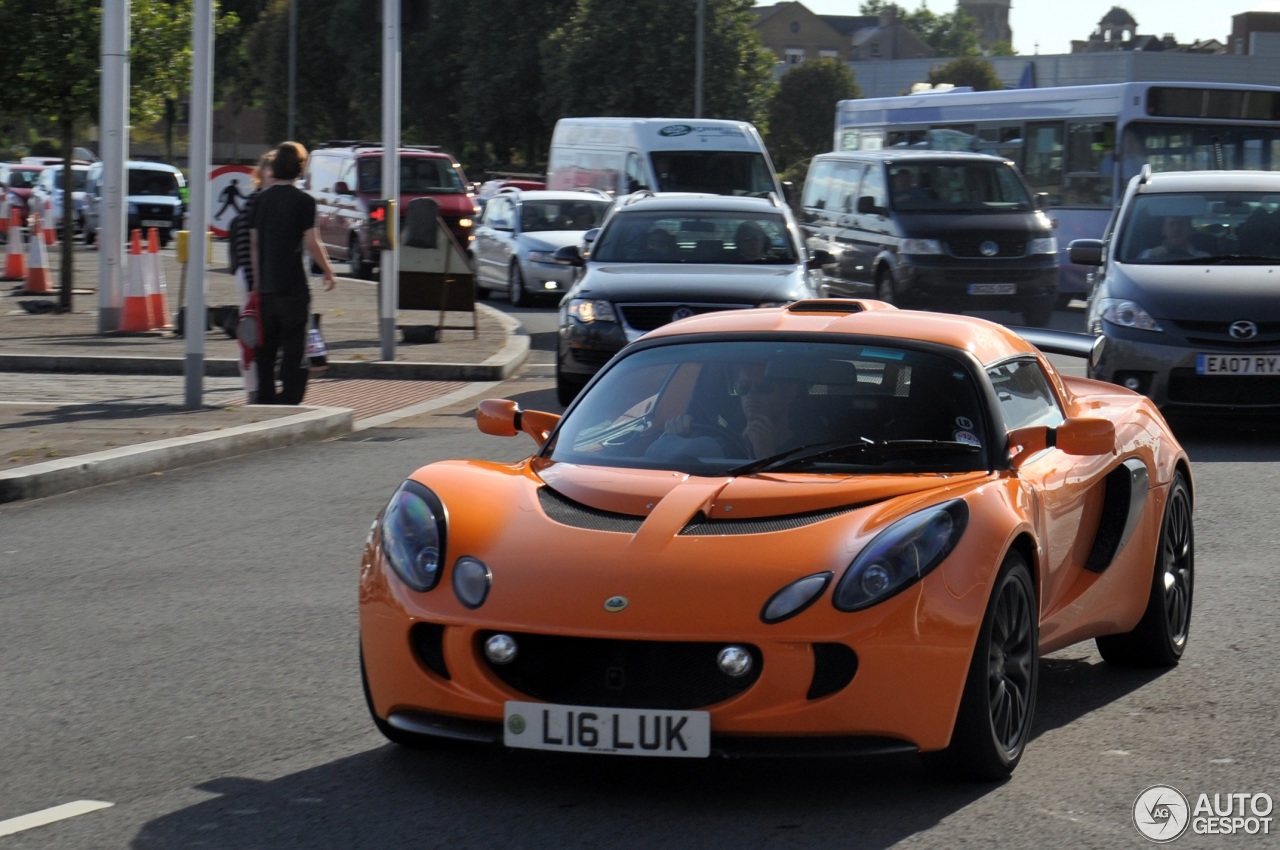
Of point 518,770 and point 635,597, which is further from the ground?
point 635,597

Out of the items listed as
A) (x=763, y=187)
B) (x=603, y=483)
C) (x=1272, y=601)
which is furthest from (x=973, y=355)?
(x=763, y=187)

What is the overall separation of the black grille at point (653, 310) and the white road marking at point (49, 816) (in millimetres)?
10390

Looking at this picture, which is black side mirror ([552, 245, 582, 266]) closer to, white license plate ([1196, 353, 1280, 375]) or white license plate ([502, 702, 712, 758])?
white license plate ([1196, 353, 1280, 375])

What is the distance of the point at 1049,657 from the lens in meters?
6.72

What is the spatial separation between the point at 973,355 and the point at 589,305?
9508 millimetres

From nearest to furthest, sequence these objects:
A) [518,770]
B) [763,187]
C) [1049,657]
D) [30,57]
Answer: [518,770]
[1049,657]
[30,57]
[763,187]

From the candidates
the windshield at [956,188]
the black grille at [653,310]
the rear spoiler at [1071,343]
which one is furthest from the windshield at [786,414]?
the windshield at [956,188]

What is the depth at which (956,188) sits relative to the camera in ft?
74.5

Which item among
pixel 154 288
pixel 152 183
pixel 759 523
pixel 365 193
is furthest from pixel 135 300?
pixel 152 183

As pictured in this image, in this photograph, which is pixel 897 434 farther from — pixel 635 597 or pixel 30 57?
pixel 30 57

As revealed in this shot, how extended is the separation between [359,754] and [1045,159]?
2376cm

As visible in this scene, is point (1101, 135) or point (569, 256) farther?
point (1101, 135)

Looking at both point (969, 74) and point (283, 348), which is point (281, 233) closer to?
point (283, 348)

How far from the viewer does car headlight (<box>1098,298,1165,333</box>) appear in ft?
42.3
